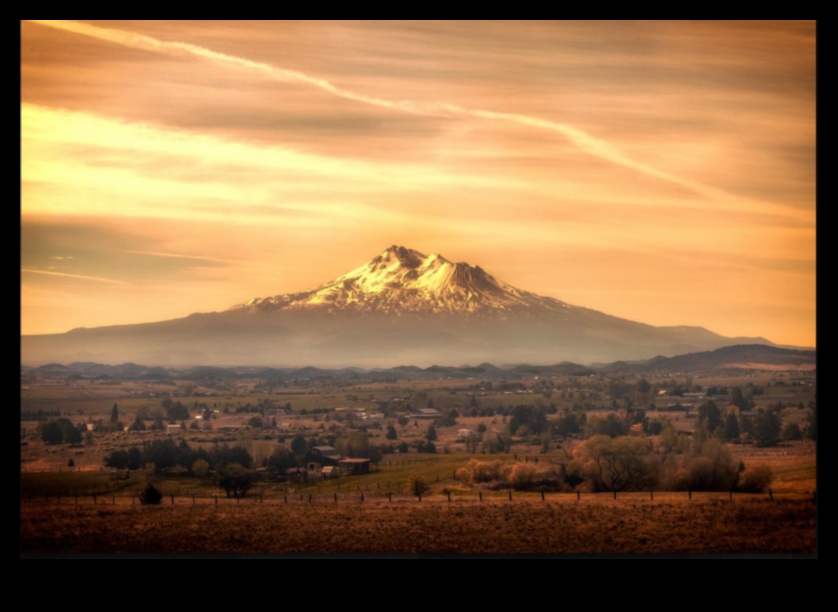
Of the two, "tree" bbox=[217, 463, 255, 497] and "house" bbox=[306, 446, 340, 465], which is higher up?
"house" bbox=[306, 446, 340, 465]

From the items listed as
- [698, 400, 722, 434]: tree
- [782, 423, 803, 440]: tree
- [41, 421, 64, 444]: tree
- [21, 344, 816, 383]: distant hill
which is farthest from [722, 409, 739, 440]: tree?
[41, 421, 64, 444]: tree

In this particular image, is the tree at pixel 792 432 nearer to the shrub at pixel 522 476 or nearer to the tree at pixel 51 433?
the shrub at pixel 522 476

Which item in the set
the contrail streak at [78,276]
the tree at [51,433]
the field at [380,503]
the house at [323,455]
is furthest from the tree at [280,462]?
the contrail streak at [78,276]

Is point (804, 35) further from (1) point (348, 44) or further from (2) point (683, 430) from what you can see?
(2) point (683, 430)

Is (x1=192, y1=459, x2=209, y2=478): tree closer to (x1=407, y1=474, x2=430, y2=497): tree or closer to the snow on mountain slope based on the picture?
the snow on mountain slope
